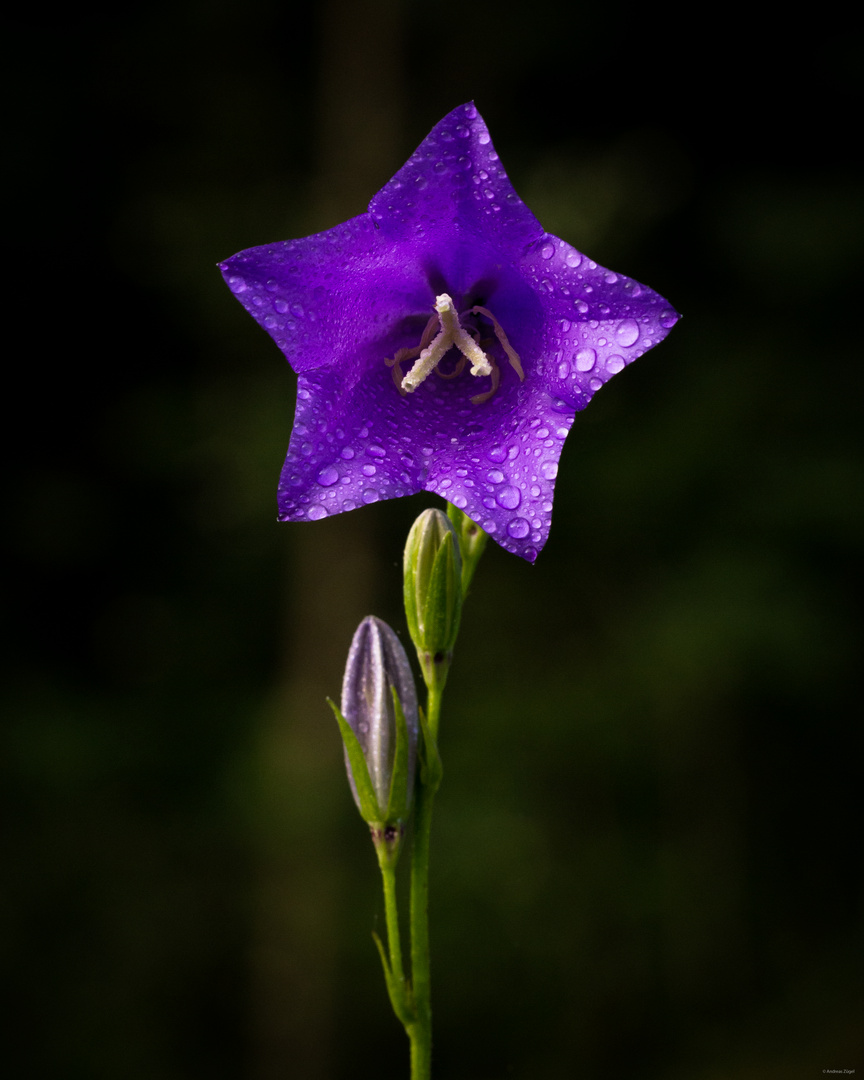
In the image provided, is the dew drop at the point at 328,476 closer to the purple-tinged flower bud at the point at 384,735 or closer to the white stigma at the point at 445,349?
the white stigma at the point at 445,349

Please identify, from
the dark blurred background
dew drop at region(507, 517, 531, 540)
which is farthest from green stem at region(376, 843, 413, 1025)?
the dark blurred background

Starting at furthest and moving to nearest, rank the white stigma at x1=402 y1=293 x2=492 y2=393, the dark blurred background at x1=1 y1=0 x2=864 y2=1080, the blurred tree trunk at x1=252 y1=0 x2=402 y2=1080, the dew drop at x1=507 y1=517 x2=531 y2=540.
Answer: the dark blurred background at x1=1 y1=0 x2=864 y2=1080
the blurred tree trunk at x1=252 y1=0 x2=402 y2=1080
the white stigma at x1=402 y1=293 x2=492 y2=393
the dew drop at x1=507 y1=517 x2=531 y2=540

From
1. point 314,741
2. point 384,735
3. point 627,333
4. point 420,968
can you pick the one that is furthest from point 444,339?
point 314,741

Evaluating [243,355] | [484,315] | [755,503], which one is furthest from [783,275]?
[484,315]

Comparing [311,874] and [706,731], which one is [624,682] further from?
[311,874]

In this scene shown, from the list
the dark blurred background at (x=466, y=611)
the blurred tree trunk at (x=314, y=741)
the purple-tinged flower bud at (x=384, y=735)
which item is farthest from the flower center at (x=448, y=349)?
the blurred tree trunk at (x=314, y=741)

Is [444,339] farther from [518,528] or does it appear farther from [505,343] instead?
[518,528]

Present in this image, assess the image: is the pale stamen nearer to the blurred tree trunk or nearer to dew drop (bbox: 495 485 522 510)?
dew drop (bbox: 495 485 522 510)
